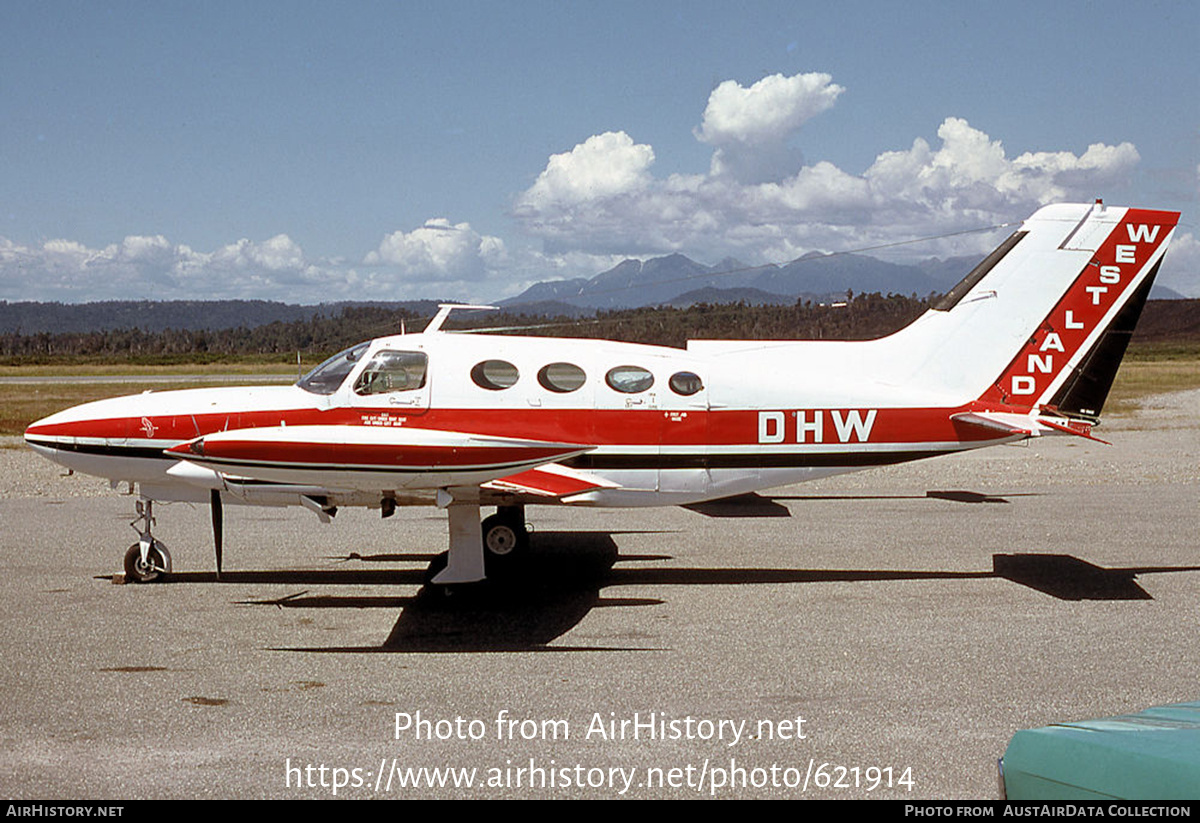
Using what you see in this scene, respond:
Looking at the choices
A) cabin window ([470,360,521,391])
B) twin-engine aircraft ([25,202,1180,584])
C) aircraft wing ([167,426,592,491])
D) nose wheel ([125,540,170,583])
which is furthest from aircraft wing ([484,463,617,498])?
nose wheel ([125,540,170,583])

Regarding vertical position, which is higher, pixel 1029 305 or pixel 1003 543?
pixel 1029 305

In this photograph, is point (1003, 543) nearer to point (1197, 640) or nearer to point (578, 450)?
point (1197, 640)

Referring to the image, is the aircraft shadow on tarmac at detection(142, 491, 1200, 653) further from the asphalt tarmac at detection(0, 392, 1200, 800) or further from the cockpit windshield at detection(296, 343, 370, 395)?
the cockpit windshield at detection(296, 343, 370, 395)

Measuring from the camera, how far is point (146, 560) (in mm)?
10930

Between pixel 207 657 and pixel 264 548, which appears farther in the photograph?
pixel 264 548

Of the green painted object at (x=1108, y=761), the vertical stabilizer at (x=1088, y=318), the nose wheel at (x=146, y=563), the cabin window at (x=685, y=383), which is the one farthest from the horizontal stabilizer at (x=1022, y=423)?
the nose wheel at (x=146, y=563)

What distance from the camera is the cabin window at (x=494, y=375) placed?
1054 centimetres

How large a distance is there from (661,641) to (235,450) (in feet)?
13.4

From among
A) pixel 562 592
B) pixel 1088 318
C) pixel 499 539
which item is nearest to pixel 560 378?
pixel 499 539

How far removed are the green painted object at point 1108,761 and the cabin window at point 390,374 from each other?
757 centimetres

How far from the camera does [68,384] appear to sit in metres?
56.8

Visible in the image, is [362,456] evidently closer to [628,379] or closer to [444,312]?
[628,379]

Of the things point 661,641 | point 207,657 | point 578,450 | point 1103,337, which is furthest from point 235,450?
point 1103,337

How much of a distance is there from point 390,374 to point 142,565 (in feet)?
11.4
